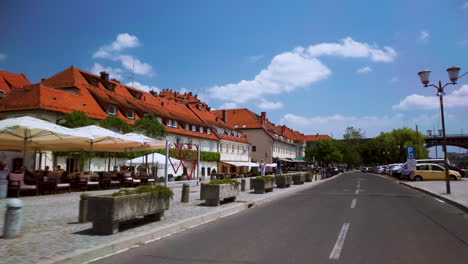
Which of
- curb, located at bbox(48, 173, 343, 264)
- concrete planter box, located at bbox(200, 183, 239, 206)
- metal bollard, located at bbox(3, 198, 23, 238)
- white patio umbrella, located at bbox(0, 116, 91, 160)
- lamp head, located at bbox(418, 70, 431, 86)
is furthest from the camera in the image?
lamp head, located at bbox(418, 70, 431, 86)

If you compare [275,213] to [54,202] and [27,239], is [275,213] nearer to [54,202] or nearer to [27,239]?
[27,239]

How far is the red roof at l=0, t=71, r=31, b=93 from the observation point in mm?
41656

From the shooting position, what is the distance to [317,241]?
7023 millimetres

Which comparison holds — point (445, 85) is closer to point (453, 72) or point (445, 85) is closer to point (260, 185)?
point (453, 72)

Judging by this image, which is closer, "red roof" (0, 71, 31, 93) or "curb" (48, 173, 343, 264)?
"curb" (48, 173, 343, 264)

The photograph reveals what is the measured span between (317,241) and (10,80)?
48388 mm

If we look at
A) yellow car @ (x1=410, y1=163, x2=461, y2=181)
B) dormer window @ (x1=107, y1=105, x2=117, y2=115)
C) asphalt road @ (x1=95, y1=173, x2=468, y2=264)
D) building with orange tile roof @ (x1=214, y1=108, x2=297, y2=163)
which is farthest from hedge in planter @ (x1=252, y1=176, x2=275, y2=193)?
building with orange tile roof @ (x1=214, y1=108, x2=297, y2=163)

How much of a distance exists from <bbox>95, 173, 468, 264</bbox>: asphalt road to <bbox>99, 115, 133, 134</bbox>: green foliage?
19815 millimetres

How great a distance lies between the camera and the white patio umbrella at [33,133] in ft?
45.8

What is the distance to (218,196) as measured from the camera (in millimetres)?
12688

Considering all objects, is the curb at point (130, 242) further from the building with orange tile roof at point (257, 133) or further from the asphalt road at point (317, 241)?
the building with orange tile roof at point (257, 133)

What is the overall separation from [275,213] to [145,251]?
19.6ft

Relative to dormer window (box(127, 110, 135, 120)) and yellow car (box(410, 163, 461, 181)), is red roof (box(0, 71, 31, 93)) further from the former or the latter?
yellow car (box(410, 163, 461, 181))

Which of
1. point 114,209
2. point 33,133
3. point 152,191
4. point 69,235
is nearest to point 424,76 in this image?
point 152,191
